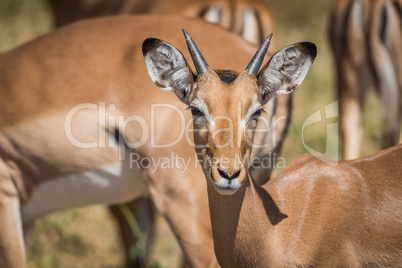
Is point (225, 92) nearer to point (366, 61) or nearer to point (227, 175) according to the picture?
point (227, 175)

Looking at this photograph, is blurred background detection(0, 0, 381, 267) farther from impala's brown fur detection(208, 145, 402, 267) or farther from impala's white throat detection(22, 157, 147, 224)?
impala's brown fur detection(208, 145, 402, 267)

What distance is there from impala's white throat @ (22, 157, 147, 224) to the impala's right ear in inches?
29.5

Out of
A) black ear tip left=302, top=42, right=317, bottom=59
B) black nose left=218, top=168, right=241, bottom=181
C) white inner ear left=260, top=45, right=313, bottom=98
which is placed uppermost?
black ear tip left=302, top=42, right=317, bottom=59

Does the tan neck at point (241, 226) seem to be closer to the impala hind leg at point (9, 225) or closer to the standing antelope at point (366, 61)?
the impala hind leg at point (9, 225)

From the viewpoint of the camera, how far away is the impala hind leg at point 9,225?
3846mm

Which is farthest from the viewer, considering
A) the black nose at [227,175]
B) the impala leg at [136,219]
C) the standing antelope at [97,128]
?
the impala leg at [136,219]

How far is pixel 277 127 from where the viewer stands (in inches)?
142

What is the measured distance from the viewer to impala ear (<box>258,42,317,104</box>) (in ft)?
9.62

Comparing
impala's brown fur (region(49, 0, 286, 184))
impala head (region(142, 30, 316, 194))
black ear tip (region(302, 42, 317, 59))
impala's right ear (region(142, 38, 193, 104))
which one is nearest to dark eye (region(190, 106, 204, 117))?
Answer: impala head (region(142, 30, 316, 194))

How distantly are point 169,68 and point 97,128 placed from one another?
0.79 meters

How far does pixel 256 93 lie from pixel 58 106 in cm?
123

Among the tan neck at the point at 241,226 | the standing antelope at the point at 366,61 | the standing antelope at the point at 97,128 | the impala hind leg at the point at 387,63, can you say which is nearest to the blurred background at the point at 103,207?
the standing antelope at the point at 366,61

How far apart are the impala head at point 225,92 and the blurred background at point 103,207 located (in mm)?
1428

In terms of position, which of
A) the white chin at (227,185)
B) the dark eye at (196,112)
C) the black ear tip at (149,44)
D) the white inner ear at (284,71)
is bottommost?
the white chin at (227,185)
